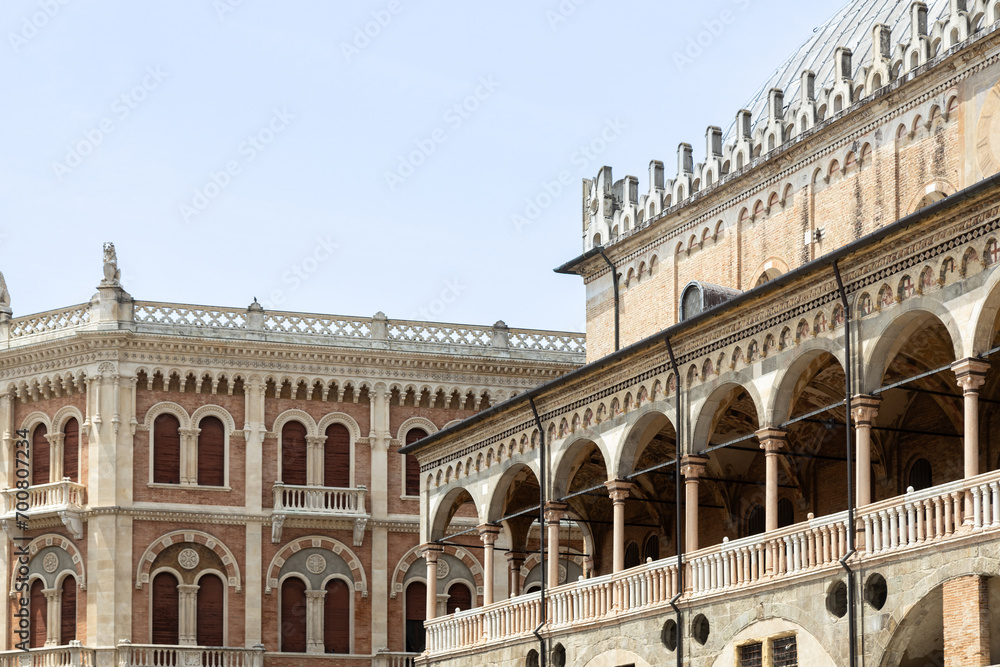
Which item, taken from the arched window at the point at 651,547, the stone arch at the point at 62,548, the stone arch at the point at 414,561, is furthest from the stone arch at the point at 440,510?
the stone arch at the point at 62,548

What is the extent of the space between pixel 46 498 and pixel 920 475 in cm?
2504

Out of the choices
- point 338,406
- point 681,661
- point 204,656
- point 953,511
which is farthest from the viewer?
point 338,406

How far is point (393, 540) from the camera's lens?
48000mm

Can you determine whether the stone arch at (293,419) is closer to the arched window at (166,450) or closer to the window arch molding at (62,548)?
the arched window at (166,450)

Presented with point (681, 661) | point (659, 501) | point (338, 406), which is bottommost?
point (681, 661)

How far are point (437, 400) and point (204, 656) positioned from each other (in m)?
9.21

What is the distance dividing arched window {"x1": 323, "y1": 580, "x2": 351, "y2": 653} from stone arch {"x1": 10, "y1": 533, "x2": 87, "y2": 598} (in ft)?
20.3

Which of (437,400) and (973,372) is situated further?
(437,400)

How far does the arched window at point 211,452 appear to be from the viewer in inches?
1844

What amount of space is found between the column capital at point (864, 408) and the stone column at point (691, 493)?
13.8 feet

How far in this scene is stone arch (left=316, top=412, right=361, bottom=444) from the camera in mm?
48188

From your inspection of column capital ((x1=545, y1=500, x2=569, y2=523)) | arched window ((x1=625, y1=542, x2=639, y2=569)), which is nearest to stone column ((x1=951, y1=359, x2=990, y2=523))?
column capital ((x1=545, y1=500, x2=569, y2=523))

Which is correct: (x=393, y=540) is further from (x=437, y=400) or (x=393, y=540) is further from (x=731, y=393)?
(x=731, y=393)

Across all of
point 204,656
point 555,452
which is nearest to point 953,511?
point 555,452
